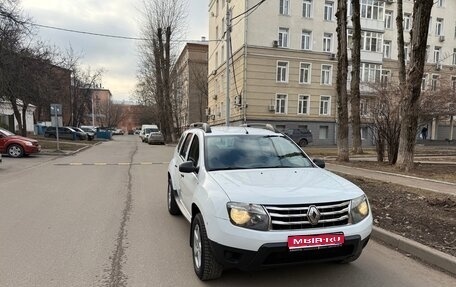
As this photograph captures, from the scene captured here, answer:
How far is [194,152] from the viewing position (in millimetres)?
5621

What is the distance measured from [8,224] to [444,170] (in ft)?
43.2

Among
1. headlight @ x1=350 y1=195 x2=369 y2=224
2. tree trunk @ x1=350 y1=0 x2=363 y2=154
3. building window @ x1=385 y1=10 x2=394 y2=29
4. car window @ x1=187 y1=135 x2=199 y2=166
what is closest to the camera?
headlight @ x1=350 y1=195 x2=369 y2=224

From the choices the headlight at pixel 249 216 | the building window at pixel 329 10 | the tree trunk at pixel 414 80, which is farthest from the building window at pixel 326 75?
the headlight at pixel 249 216

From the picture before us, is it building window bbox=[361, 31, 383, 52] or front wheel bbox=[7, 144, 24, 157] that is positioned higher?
building window bbox=[361, 31, 383, 52]

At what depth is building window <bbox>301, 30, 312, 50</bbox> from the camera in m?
37.7

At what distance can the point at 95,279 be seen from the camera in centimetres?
416

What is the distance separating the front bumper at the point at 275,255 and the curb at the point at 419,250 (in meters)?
1.53

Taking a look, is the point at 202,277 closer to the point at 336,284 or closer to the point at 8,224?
the point at 336,284

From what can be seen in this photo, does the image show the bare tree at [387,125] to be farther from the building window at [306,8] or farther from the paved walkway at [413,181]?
the building window at [306,8]

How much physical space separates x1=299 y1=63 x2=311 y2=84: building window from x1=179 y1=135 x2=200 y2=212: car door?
33.4 m

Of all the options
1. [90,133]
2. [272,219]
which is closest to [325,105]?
[90,133]

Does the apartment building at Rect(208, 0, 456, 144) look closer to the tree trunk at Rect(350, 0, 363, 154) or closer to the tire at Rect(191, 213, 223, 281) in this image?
the tree trunk at Rect(350, 0, 363, 154)

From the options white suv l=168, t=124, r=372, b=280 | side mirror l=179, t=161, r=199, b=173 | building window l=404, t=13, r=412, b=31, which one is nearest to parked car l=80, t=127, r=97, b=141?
building window l=404, t=13, r=412, b=31

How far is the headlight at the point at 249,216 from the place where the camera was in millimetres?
3551
